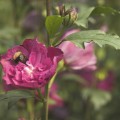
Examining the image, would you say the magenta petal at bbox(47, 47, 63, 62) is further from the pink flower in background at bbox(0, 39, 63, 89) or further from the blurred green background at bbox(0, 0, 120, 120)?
the blurred green background at bbox(0, 0, 120, 120)

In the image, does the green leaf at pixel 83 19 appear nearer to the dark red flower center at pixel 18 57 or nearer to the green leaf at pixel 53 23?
the green leaf at pixel 53 23

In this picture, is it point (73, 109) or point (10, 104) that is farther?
point (73, 109)

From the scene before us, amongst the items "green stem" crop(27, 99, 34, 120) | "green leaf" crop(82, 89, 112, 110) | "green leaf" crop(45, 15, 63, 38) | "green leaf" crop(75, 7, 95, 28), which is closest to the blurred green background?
"green leaf" crop(82, 89, 112, 110)

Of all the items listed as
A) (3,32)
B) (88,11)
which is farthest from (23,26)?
(88,11)

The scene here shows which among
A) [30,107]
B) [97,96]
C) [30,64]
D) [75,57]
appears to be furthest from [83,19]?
[97,96]

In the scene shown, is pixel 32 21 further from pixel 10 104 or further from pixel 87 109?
pixel 10 104
